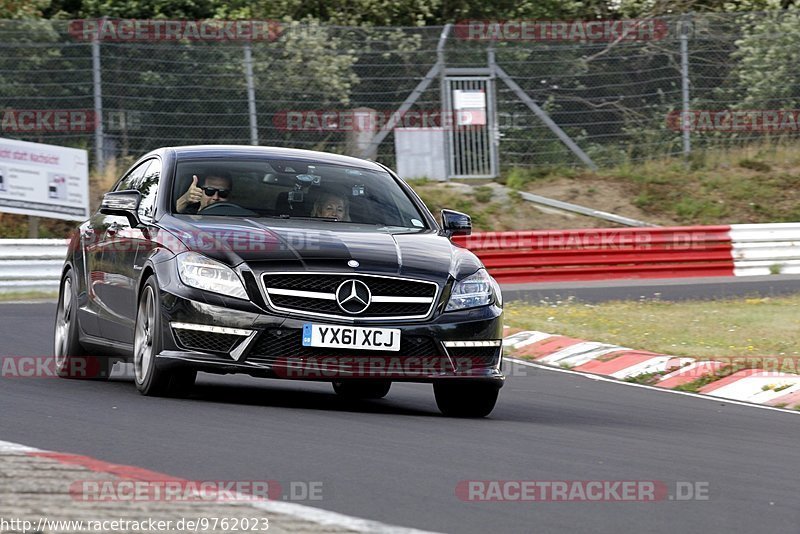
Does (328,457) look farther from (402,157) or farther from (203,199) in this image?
(402,157)

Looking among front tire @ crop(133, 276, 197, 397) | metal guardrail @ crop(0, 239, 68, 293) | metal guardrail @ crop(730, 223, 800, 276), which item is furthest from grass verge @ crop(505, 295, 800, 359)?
metal guardrail @ crop(0, 239, 68, 293)

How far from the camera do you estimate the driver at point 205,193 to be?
8.98m

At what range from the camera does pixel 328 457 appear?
638 cm

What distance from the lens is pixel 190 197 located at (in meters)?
9.04

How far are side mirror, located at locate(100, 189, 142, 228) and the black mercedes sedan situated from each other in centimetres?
1

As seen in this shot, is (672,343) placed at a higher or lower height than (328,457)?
lower

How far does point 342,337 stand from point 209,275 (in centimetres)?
78

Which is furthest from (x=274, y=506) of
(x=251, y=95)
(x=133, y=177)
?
(x=251, y=95)

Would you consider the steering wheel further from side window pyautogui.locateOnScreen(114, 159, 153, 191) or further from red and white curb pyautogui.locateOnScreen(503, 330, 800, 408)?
red and white curb pyautogui.locateOnScreen(503, 330, 800, 408)

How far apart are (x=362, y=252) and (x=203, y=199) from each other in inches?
50.7

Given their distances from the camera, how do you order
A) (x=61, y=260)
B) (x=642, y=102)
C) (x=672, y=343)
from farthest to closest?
(x=642, y=102) → (x=61, y=260) → (x=672, y=343)

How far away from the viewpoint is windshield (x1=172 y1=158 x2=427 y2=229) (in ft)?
29.5

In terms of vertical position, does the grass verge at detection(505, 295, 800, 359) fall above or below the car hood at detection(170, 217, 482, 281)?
below

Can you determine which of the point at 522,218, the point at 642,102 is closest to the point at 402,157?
the point at 522,218
